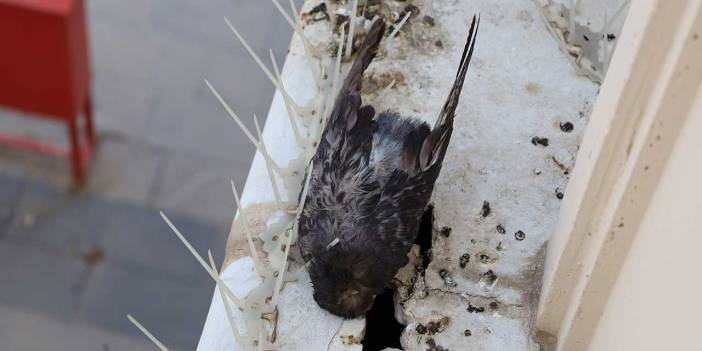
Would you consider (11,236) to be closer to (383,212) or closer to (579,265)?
(383,212)

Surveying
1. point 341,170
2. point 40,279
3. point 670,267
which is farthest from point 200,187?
point 670,267

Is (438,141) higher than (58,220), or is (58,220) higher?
(438,141)

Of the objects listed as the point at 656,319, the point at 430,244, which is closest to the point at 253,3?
the point at 430,244

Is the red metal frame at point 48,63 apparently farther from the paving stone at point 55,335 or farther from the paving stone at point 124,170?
the paving stone at point 55,335

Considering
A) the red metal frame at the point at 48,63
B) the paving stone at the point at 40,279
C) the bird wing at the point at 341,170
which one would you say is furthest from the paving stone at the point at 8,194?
the bird wing at the point at 341,170

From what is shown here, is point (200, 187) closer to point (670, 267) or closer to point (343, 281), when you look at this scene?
point (343, 281)

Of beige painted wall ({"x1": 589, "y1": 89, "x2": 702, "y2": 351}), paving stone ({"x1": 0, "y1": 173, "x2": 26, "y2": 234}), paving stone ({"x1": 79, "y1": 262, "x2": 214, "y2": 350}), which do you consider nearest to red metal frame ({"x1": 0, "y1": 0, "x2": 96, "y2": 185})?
paving stone ({"x1": 0, "y1": 173, "x2": 26, "y2": 234})
